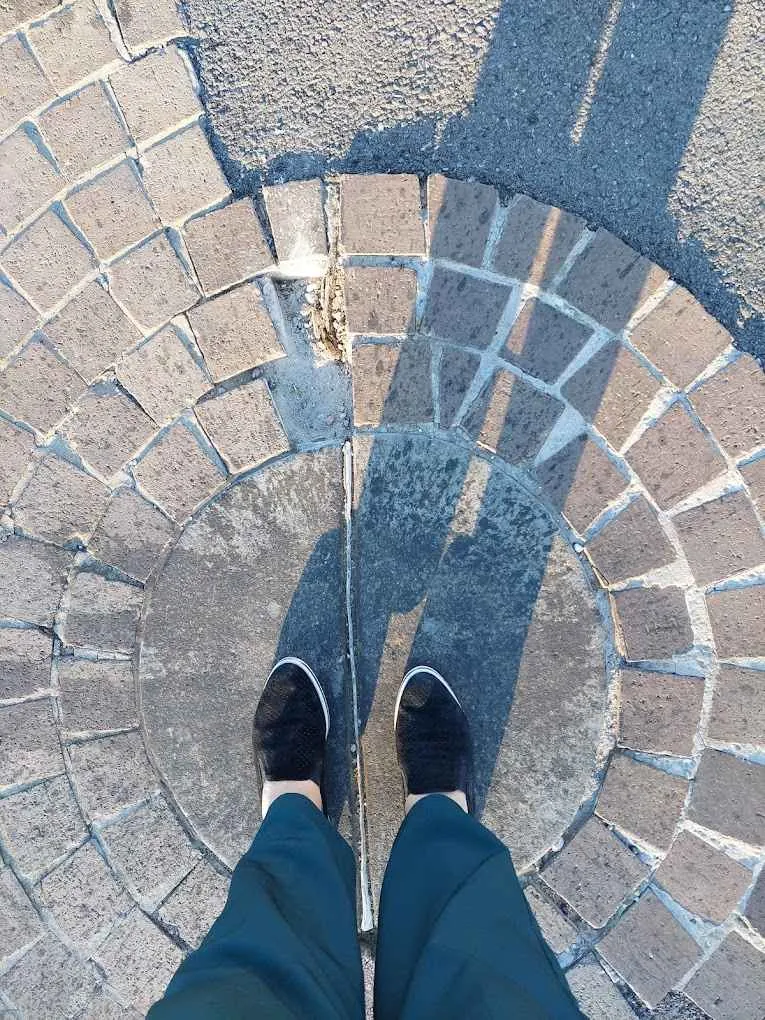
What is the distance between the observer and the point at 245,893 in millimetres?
1746

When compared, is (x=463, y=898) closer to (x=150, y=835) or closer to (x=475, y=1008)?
(x=475, y=1008)

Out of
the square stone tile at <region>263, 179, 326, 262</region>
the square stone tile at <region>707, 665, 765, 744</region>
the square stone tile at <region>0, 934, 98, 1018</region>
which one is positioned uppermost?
the square stone tile at <region>263, 179, 326, 262</region>

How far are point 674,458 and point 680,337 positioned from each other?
0.36m

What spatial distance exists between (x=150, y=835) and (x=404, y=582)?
1.15m

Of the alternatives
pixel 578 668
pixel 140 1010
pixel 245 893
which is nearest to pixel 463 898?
pixel 245 893

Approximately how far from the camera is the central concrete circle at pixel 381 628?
2.06 metres

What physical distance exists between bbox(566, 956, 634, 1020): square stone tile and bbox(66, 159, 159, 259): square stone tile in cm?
263

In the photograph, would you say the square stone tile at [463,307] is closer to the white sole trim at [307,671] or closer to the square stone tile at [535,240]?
the square stone tile at [535,240]

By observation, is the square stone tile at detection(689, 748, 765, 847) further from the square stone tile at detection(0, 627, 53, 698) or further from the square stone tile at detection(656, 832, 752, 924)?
the square stone tile at detection(0, 627, 53, 698)

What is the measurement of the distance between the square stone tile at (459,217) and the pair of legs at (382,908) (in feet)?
4.18

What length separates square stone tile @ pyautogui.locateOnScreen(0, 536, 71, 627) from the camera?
213cm

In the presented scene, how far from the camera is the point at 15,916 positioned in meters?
2.17

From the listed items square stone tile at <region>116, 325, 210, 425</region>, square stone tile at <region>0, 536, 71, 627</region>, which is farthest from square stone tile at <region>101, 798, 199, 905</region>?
square stone tile at <region>116, 325, 210, 425</region>

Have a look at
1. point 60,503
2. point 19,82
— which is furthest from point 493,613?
point 19,82
